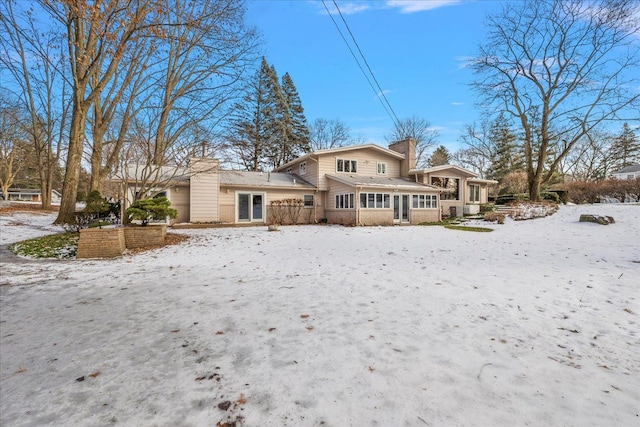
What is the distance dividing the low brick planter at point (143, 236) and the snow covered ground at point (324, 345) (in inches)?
107

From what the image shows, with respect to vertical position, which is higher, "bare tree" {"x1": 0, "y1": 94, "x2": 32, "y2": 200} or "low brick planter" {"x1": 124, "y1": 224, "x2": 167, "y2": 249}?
"bare tree" {"x1": 0, "y1": 94, "x2": 32, "y2": 200}

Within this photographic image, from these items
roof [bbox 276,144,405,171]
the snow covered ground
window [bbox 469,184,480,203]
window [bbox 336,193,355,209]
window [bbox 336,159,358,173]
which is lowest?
the snow covered ground

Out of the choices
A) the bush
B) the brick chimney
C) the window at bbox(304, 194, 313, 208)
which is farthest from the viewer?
the brick chimney

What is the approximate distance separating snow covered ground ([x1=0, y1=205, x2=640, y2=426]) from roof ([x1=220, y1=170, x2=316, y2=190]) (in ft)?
35.5

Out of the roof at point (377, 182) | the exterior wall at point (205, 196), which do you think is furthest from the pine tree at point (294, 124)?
the exterior wall at point (205, 196)

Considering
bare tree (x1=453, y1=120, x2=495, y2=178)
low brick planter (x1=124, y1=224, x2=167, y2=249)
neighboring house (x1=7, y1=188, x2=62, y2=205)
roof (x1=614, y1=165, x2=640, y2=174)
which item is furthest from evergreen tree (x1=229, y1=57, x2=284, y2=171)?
roof (x1=614, y1=165, x2=640, y2=174)

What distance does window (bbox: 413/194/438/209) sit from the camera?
1872 cm

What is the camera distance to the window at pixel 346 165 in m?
19.4

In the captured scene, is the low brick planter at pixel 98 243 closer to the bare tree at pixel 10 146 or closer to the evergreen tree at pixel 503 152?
the bare tree at pixel 10 146

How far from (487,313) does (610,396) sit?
5.37 feet

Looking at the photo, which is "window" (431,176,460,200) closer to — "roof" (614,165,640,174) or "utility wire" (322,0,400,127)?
"utility wire" (322,0,400,127)

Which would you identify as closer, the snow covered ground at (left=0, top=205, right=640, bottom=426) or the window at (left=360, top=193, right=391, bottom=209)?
the snow covered ground at (left=0, top=205, right=640, bottom=426)

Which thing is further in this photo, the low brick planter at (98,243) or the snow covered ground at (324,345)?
the low brick planter at (98,243)

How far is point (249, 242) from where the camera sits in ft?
33.4
